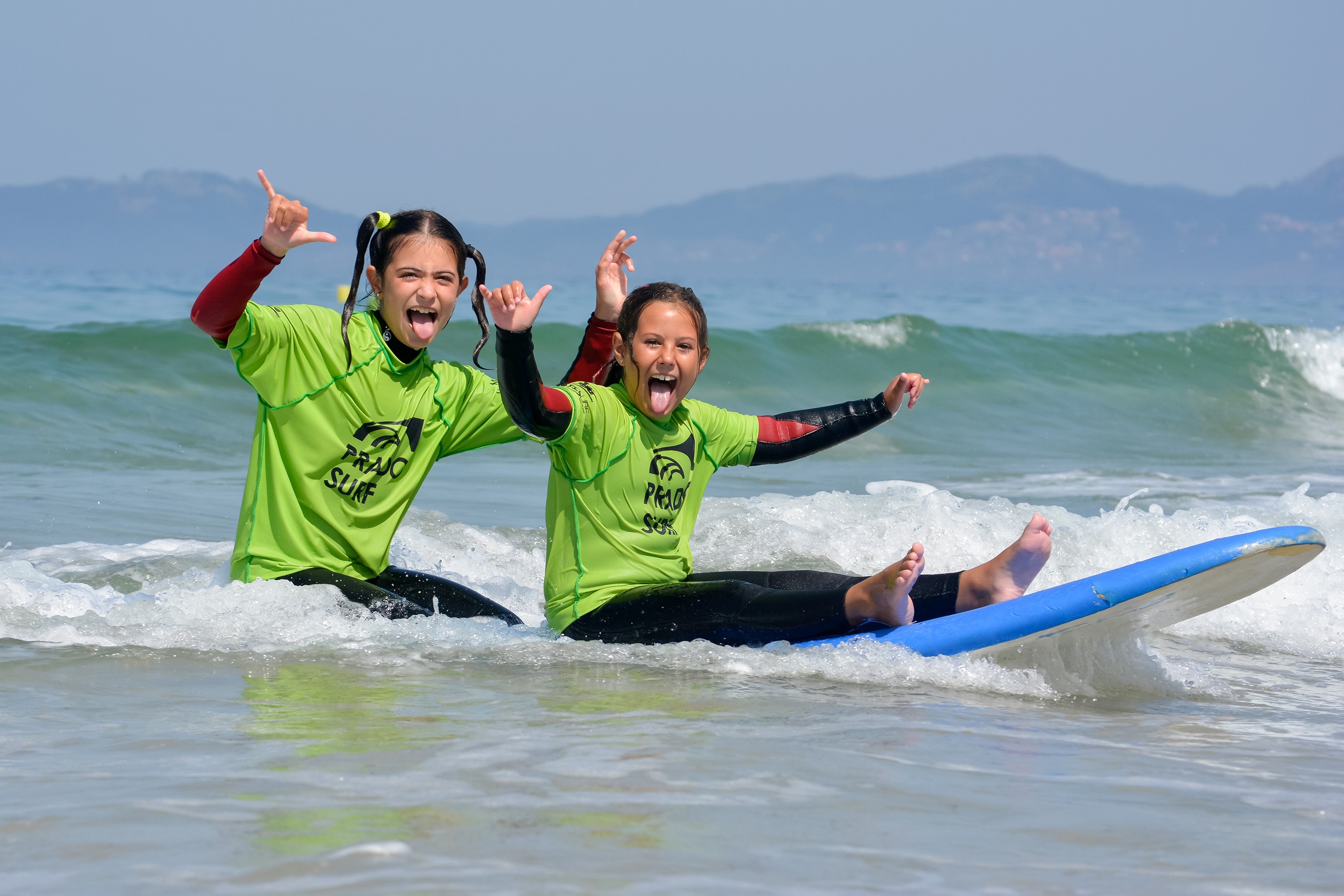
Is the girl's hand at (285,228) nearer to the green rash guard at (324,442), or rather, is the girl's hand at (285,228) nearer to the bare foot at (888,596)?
the green rash guard at (324,442)

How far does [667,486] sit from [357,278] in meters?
1.19

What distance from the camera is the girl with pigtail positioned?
416cm

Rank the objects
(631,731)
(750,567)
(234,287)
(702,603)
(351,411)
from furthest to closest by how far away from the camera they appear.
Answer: (750,567), (351,411), (702,603), (234,287), (631,731)

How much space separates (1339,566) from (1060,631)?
288 centimetres

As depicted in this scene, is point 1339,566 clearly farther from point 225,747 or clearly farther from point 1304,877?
point 225,747

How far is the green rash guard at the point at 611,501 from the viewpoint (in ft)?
13.4

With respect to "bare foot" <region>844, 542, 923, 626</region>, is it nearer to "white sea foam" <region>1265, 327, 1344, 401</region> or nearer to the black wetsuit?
the black wetsuit

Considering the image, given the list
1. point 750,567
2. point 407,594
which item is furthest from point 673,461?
point 750,567

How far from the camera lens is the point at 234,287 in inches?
153

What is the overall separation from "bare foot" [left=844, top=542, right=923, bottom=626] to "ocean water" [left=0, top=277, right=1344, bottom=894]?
150 millimetres

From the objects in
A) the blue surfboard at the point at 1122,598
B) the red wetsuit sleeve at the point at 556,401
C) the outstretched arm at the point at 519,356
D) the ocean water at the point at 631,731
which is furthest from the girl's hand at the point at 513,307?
the blue surfboard at the point at 1122,598

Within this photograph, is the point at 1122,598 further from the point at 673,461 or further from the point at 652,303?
the point at 652,303

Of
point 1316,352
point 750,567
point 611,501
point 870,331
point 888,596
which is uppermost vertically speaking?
point 1316,352

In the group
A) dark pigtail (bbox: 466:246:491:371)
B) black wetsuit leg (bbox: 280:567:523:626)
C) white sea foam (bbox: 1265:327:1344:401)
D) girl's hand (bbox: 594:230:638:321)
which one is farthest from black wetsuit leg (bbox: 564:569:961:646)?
white sea foam (bbox: 1265:327:1344:401)
